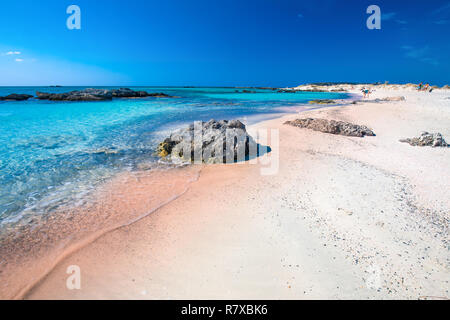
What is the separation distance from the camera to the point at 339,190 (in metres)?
4.32

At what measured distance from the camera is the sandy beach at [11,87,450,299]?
2.31 m

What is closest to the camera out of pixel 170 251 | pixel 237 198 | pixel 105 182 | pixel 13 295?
pixel 13 295

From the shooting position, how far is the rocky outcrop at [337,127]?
907cm

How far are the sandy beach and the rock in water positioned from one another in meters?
1.39

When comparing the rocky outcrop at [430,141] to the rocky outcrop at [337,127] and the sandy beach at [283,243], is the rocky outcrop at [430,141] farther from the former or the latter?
the sandy beach at [283,243]

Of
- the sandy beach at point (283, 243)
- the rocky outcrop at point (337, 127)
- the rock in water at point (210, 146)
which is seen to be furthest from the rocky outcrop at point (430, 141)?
the rock in water at point (210, 146)

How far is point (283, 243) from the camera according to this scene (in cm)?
296

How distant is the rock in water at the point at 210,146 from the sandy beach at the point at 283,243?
4.55ft

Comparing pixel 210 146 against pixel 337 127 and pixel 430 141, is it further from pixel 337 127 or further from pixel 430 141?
pixel 430 141

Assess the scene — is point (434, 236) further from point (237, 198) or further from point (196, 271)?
point (196, 271)

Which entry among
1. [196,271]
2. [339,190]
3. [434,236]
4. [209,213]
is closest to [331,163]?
[339,190]

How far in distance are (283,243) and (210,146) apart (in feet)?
14.1

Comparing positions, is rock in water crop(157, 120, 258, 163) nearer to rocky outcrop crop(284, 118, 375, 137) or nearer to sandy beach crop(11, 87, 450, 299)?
sandy beach crop(11, 87, 450, 299)
